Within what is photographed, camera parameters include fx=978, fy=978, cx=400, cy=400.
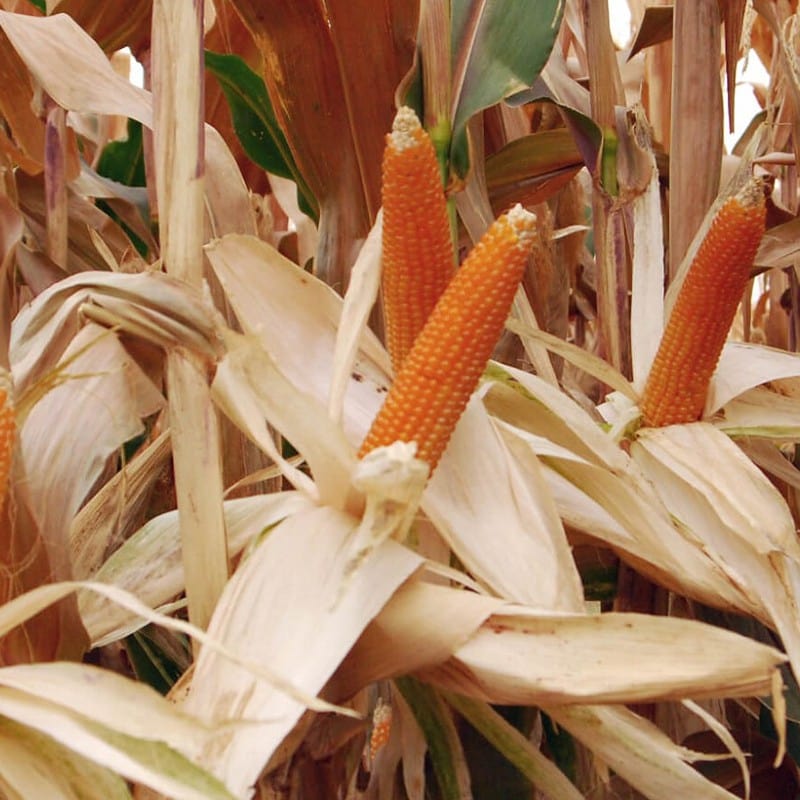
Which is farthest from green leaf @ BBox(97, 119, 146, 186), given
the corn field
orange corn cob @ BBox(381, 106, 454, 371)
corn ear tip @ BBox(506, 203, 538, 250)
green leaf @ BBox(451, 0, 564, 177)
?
corn ear tip @ BBox(506, 203, 538, 250)

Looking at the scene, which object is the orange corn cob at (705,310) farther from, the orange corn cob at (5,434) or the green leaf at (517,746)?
the orange corn cob at (5,434)

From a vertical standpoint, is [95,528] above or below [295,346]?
below

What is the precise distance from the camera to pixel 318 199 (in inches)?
45.6

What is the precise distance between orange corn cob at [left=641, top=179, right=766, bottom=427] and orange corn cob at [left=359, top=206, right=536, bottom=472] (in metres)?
0.30

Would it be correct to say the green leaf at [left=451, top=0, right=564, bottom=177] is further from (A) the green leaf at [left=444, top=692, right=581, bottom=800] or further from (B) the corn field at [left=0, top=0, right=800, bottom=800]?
(A) the green leaf at [left=444, top=692, right=581, bottom=800]

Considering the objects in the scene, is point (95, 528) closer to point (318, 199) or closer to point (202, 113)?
point (202, 113)

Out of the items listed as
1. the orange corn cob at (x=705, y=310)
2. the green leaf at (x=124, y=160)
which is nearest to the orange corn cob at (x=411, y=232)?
the orange corn cob at (x=705, y=310)

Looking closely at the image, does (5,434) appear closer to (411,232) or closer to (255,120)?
(411,232)

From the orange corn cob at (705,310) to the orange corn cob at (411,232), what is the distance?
0.25m

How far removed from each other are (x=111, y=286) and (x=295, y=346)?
155 millimetres

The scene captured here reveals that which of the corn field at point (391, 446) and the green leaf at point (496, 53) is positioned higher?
the green leaf at point (496, 53)

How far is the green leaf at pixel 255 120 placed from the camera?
123 cm

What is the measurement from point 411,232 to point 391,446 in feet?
0.69

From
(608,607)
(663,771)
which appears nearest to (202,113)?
(663,771)
